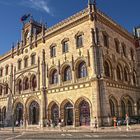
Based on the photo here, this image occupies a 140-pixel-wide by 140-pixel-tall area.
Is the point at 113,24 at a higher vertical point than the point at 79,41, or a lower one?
higher

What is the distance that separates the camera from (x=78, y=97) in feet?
95.4

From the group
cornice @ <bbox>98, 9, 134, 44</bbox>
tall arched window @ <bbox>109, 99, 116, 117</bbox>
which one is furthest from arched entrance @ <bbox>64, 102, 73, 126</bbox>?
cornice @ <bbox>98, 9, 134, 44</bbox>

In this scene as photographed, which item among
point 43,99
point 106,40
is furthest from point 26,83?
point 106,40

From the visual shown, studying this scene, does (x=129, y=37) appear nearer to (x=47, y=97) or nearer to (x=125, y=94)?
(x=125, y=94)

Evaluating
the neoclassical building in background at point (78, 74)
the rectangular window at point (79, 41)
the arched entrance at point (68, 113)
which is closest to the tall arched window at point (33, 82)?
the neoclassical building in background at point (78, 74)

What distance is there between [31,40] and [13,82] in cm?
892

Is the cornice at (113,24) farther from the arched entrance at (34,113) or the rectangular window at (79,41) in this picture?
the arched entrance at (34,113)

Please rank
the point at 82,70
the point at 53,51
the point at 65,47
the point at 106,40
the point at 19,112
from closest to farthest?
the point at 82,70 → the point at 106,40 → the point at 65,47 → the point at 53,51 → the point at 19,112

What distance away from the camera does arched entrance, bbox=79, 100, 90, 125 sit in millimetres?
28562

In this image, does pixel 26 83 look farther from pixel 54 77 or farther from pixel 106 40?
pixel 106 40

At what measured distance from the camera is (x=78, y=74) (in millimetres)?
30734

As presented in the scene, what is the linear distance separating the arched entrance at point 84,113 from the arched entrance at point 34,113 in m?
9.29

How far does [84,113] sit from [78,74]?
5551 mm

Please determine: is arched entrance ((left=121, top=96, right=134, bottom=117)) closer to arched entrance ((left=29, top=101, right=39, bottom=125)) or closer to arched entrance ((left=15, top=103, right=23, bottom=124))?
arched entrance ((left=29, top=101, right=39, bottom=125))
